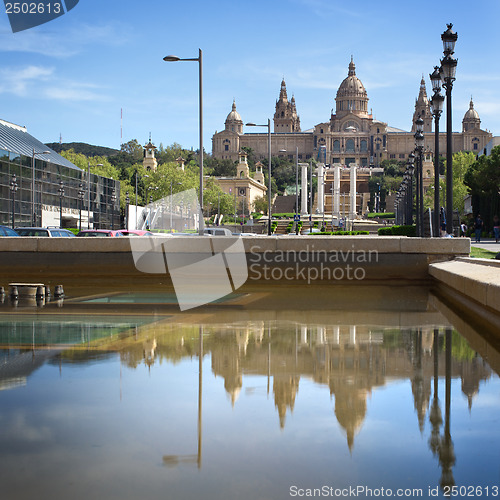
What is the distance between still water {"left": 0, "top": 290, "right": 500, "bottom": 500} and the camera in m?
3.67

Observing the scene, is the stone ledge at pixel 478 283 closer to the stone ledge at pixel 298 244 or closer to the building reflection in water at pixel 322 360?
the building reflection in water at pixel 322 360

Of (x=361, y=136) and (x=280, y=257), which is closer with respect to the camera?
(x=280, y=257)

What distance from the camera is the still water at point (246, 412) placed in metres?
3.67

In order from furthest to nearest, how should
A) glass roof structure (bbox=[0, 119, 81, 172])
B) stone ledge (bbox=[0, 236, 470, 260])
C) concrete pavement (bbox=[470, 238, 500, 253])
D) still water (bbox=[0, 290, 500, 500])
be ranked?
glass roof structure (bbox=[0, 119, 81, 172])
concrete pavement (bbox=[470, 238, 500, 253])
stone ledge (bbox=[0, 236, 470, 260])
still water (bbox=[0, 290, 500, 500])

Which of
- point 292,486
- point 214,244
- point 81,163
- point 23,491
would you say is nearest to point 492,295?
point 292,486

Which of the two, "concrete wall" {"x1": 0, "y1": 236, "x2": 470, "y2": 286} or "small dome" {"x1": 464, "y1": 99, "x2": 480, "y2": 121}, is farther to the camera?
"small dome" {"x1": 464, "y1": 99, "x2": 480, "y2": 121}

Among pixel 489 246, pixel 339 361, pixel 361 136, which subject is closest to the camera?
pixel 339 361

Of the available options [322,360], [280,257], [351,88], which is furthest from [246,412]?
[351,88]

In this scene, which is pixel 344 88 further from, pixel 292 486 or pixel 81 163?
pixel 292 486

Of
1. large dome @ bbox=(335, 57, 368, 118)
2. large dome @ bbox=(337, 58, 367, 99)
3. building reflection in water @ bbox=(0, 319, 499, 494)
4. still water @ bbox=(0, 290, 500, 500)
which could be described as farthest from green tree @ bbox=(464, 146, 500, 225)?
large dome @ bbox=(337, 58, 367, 99)

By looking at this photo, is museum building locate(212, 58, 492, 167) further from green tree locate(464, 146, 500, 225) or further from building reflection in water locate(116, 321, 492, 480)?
building reflection in water locate(116, 321, 492, 480)

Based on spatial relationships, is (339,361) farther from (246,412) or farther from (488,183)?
(488,183)

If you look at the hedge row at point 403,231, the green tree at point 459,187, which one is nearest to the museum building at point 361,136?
the green tree at point 459,187

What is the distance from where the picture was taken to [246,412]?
4.85 metres
